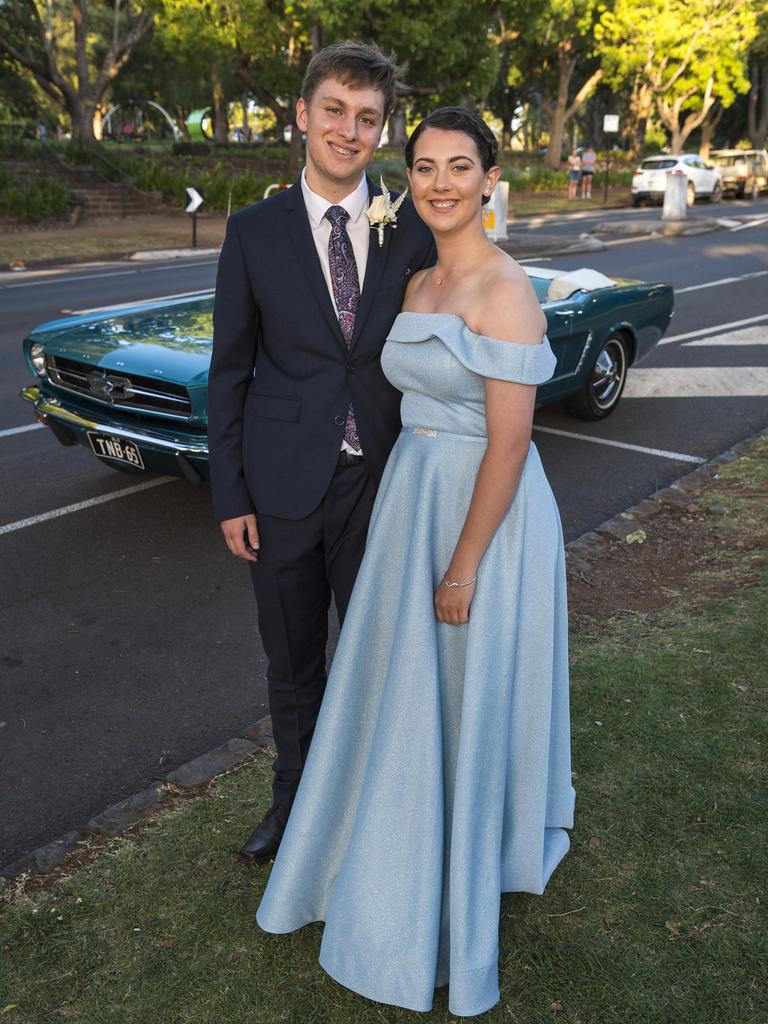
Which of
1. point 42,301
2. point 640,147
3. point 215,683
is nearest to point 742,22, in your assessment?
point 640,147

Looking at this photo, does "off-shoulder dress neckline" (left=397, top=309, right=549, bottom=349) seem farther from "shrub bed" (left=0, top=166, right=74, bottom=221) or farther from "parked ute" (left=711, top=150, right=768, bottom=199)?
"parked ute" (left=711, top=150, right=768, bottom=199)

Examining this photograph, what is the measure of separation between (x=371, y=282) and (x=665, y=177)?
114ft

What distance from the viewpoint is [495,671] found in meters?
2.37

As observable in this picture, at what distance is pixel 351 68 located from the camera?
2426mm

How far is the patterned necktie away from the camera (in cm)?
256

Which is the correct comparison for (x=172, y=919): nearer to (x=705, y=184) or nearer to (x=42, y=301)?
(x=42, y=301)

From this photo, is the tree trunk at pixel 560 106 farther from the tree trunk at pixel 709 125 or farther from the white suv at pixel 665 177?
the tree trunk at pixel 709 125

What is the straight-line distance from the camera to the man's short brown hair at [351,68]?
2426 millimetres

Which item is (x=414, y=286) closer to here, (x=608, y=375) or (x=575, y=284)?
(x=575, y=284)

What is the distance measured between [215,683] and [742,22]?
48.9 meters

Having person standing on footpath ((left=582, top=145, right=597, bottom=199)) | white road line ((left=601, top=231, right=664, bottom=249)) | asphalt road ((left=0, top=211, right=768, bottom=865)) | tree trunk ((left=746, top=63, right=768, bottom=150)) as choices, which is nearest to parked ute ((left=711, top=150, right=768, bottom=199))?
person standing on footpath ((left=582, top=145, right=597, bottom=199))

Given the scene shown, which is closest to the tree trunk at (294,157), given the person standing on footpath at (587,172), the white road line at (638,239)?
the person standing on footpath at (587,172)

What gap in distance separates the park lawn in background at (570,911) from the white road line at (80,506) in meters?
2.94

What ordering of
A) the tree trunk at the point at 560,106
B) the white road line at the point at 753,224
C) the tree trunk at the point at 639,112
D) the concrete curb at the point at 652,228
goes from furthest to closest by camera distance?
the tree trunk at the point at 639,112, the tree trunk at the point at 560,106, the white road line at the point at 753,224, the concrete curb at the point at 652,228
